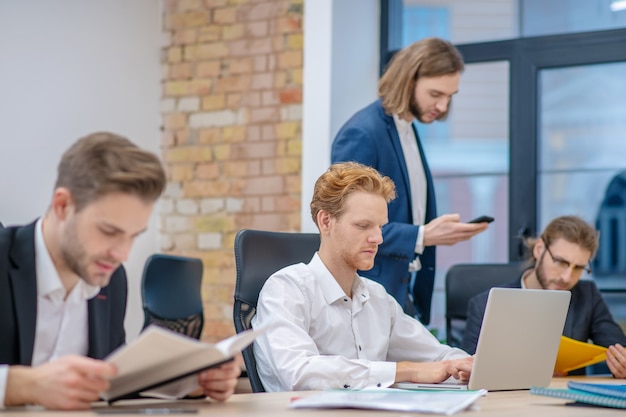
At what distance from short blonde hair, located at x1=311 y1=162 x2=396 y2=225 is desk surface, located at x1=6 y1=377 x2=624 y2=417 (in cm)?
71

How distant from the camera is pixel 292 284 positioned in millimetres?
2602

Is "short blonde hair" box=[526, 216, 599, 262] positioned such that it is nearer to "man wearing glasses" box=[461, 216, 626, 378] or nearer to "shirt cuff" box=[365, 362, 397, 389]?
"man wearing glasses" box=[461, 216, 626, 378]

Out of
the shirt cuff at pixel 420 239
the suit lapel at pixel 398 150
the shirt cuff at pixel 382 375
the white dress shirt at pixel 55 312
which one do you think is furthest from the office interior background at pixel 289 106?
the white dress shirt at pixel 55 312

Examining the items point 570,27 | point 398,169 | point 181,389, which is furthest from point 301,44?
point 181,389

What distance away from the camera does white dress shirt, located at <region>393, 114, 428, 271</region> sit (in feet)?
11.2

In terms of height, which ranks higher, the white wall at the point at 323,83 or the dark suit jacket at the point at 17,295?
the white wall at the point at 323,83

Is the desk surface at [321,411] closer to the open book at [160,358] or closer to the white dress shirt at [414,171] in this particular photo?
the open book at [160,358]

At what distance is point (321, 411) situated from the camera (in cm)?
177

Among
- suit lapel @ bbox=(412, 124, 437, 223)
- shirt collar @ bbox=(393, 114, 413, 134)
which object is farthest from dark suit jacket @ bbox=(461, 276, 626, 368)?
shirt collar @ bbox=(393, 114, 413, 134)

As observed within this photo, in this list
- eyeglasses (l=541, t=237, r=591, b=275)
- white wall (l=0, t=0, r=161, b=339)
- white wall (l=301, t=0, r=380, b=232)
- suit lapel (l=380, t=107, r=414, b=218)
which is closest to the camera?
suit lapel (l=380, t=107, r=414, b=218)

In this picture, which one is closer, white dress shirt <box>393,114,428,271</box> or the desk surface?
the desk surface

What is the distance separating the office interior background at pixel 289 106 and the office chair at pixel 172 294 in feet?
2.49

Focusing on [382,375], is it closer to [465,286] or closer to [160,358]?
[160,358]

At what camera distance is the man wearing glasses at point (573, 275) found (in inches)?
137
